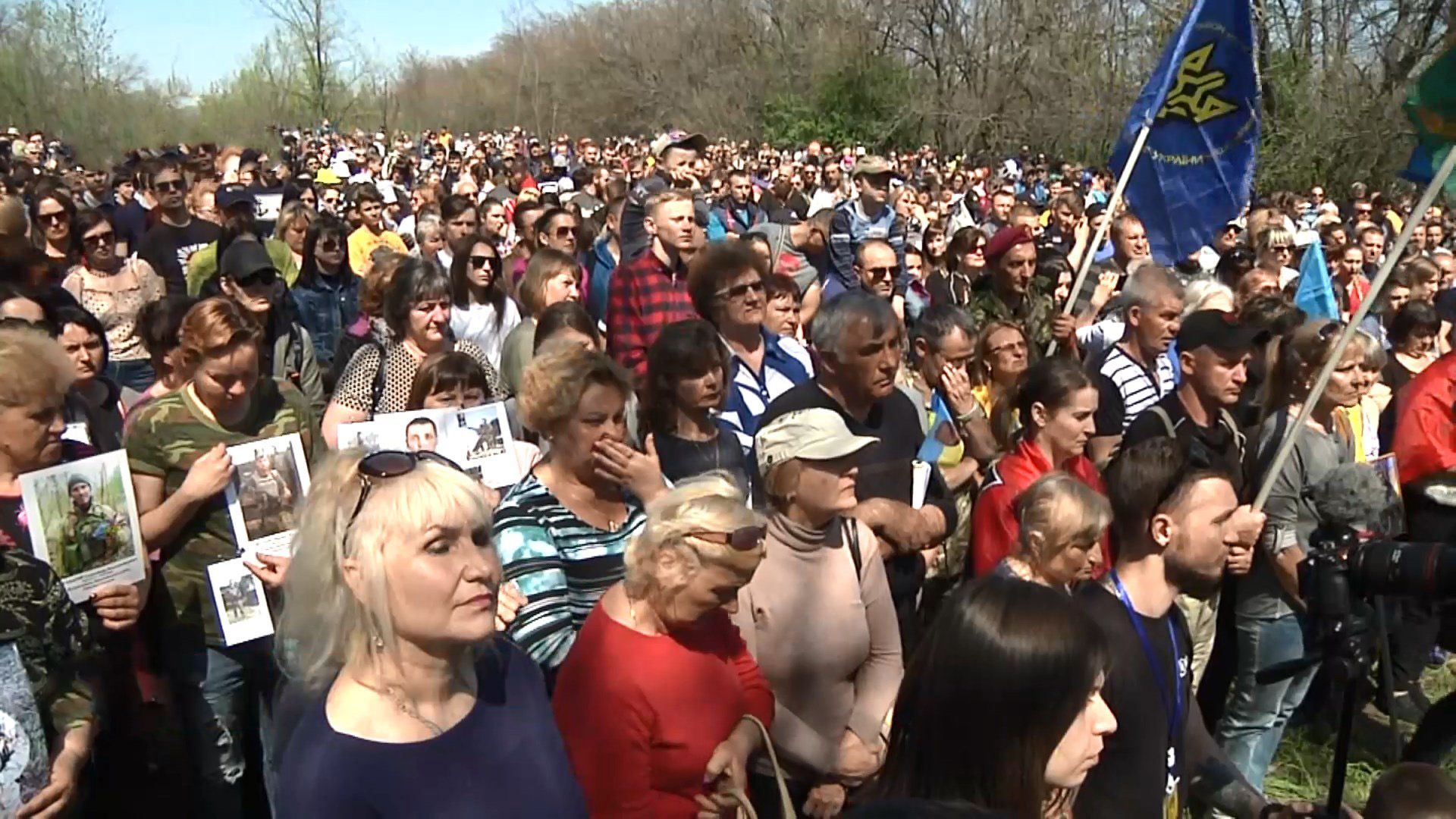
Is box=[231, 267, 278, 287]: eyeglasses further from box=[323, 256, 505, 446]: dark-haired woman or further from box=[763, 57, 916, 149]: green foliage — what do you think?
box=[763, 57, 916, 149]: green foliage

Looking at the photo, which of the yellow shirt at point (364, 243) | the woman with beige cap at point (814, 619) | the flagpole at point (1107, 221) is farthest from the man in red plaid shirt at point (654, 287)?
the yellow shirt at point (364, 243)

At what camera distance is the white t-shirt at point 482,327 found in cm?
633

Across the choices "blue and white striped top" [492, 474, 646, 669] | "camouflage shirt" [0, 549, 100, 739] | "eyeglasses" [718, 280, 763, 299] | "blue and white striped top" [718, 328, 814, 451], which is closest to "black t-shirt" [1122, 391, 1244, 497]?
"blue and white striped top" [718, 328, 814, 451]

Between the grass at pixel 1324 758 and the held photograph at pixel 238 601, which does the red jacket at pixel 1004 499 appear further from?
the held photograph at pixel 238 601

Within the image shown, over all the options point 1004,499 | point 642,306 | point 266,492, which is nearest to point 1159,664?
point 1004,499

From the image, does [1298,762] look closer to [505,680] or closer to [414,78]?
[505,680]

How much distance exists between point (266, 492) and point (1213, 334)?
3178 mm

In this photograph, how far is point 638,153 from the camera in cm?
2547

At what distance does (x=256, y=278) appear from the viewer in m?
5.74

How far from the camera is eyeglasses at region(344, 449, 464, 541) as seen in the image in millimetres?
2307

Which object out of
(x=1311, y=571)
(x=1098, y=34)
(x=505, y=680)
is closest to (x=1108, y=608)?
(x=1311, y=571)

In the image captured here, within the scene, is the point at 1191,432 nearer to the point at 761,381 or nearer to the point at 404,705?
the point at 761,381

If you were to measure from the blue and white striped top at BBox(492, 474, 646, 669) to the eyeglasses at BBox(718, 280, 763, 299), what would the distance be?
6.35ft

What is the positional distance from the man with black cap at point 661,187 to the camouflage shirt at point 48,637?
422 centimetres
